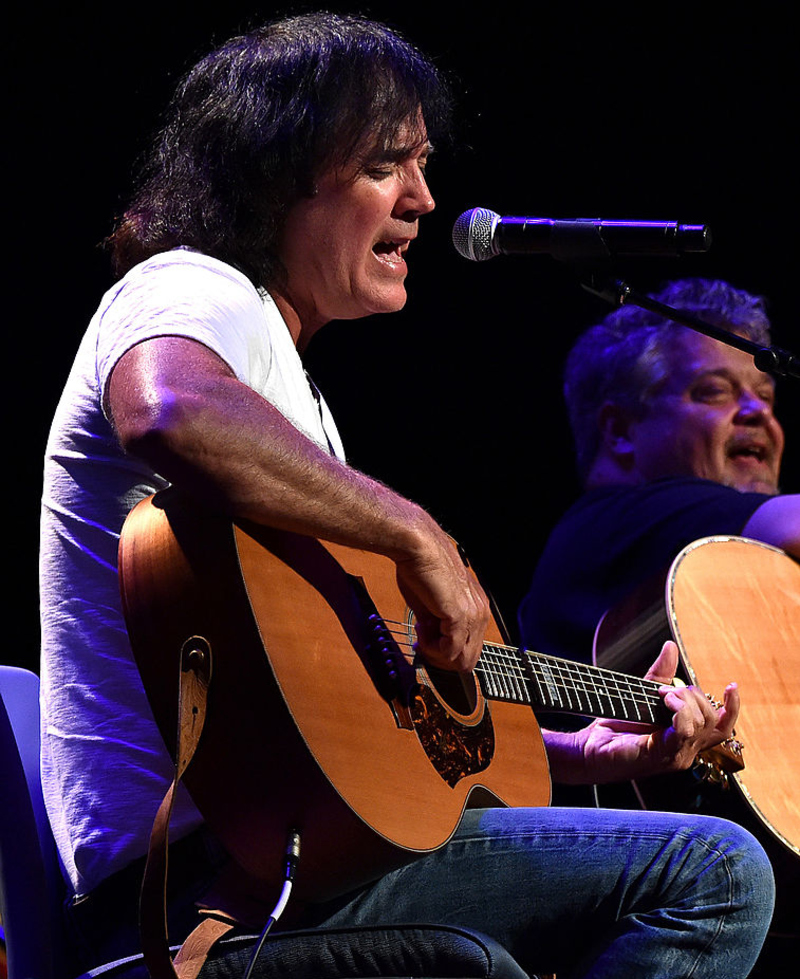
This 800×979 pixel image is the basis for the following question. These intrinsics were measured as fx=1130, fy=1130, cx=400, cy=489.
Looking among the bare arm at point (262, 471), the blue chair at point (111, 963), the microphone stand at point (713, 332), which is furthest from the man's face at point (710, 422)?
the blue chair at point (111, 963)

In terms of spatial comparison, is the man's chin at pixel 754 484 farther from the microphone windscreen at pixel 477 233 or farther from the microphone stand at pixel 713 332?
the microphone windscreen at pixel 477 233

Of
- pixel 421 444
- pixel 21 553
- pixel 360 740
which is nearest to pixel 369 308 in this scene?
pixel 360 740

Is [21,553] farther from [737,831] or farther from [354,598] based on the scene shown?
[737,831]

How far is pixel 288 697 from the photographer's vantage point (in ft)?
4.69

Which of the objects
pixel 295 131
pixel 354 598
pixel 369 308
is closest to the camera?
pixel 354 598

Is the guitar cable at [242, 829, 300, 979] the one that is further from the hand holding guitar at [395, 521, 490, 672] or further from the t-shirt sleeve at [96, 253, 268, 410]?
the t-shirt sleeve at [96, 253, 268, 410]

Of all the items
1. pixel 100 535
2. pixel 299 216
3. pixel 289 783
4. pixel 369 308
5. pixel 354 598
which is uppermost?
pixel 299 216

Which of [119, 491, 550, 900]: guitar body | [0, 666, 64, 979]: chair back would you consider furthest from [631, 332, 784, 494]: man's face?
[0, 666, 64, 979]: chair back

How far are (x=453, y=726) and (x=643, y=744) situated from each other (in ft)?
2.47

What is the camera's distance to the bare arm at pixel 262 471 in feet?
4.87

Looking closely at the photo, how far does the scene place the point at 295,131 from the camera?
2.07 m

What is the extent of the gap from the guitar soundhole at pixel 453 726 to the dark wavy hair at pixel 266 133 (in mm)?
815

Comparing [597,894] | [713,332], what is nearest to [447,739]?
[597,894]

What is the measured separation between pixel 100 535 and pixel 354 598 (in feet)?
1.28
